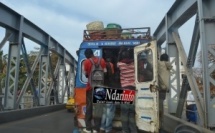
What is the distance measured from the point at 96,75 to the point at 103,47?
129 cm

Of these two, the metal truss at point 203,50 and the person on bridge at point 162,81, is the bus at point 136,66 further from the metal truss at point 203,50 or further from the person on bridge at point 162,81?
the metal truss at point 203,50

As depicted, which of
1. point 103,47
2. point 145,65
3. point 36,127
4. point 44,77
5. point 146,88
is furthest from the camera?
point 44,77

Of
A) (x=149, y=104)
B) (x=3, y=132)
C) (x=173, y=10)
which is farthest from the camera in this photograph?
(x=173, y=10)

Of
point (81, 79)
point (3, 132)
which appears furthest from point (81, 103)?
point (3, 132)

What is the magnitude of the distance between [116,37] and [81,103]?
1.88m

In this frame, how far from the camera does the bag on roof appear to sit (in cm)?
624

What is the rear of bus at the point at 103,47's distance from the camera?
6836 mm

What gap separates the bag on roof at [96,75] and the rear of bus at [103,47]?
62cm

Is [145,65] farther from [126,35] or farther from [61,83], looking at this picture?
[61,83]

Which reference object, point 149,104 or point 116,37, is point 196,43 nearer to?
point 116,37

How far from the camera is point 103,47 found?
24.2 ft

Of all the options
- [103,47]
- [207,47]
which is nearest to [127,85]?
[103,47]

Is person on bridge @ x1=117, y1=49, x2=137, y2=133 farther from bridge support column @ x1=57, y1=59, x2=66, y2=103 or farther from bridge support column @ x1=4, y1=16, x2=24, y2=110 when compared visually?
bridge support column @ x1=57, y1=59, x2=66, y2=103

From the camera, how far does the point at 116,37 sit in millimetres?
7590
